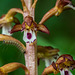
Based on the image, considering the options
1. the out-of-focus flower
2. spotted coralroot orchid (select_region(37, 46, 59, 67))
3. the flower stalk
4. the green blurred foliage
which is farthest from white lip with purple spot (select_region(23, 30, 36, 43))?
the green blurred foliage

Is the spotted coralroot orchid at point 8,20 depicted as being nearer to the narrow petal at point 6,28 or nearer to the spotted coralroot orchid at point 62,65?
the narrow petal at point 6,28

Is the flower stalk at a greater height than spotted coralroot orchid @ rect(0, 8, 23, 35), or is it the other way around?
spotted coralroot orchid @ rect(0, 8, 23, 35)

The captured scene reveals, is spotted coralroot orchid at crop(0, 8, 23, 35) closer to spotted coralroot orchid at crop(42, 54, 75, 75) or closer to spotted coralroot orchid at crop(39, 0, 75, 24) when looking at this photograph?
spotted coralroot orchid at crop(39, 0, 75, 24)

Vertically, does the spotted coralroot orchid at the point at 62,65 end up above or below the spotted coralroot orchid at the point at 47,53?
below

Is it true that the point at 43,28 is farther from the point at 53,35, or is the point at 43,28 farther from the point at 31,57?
the point at 53,35

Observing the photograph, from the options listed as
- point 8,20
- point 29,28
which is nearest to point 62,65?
point 29,28

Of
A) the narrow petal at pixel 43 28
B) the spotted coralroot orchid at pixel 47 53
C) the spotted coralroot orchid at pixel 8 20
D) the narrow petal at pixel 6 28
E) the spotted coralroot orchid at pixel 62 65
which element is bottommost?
the spotted coralroot orchid at pixel 62 65

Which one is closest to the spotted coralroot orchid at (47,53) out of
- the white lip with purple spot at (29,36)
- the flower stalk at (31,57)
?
the flower stalk at (31,57)

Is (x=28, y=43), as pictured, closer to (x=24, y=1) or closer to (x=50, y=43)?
(x=24, y=1)

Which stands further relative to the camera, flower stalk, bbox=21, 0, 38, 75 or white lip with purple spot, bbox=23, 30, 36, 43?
flower stalk, bbox=21, 0, 38, 75
